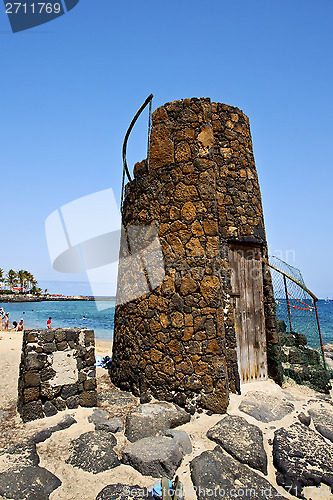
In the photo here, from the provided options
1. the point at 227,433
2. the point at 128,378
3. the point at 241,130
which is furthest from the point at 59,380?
the point at 241,130

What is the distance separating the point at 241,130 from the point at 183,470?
20.5 ft

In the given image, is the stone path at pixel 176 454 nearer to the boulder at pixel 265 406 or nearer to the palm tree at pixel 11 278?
the boulder at pixel 265 406

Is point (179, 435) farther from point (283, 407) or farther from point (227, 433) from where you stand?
point (283, 407)

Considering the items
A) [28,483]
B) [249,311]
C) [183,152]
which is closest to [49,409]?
[28,483]

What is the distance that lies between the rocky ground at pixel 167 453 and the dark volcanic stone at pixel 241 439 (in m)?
0.01

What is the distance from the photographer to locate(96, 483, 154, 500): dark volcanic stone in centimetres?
285

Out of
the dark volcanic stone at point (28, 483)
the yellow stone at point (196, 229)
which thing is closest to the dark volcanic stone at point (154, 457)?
the dark volcanic stone at point (28, 483)

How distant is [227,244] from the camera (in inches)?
242

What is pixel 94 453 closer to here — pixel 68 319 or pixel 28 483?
pixel 28 483

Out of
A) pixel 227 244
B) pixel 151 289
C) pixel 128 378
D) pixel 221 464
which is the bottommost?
pixel 221 464

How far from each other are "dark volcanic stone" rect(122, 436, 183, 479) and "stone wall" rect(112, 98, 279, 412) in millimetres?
1234

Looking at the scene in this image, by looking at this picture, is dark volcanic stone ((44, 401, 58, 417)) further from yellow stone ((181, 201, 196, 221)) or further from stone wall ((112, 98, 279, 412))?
yellow stone ((181, 201, 196, 221))

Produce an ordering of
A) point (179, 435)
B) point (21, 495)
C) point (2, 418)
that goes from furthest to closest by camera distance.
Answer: point (2, 418), point (179, 435), point (21, 495)

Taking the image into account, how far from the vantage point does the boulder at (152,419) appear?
398 centimetres
